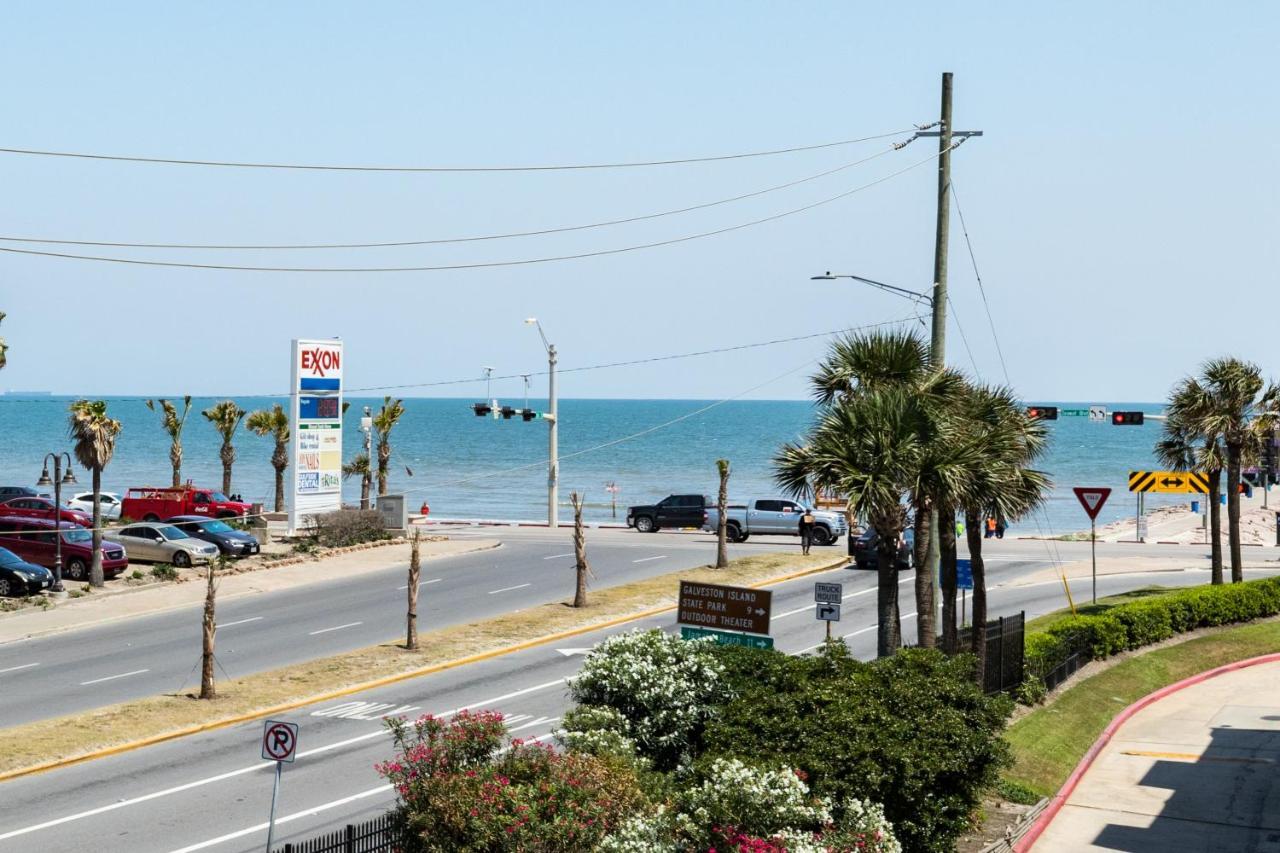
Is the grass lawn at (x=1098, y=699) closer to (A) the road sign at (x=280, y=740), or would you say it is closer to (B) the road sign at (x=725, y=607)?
(B) the road sign at (x=725, y=607)

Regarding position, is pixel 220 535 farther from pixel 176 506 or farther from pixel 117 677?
pixel 117 677

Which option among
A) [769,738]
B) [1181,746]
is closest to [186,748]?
[769,738]

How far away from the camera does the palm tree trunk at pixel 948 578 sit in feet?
86.6

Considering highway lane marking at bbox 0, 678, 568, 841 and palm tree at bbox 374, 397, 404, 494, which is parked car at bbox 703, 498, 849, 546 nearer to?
palm tree at bbox 374, 397, 404, 494

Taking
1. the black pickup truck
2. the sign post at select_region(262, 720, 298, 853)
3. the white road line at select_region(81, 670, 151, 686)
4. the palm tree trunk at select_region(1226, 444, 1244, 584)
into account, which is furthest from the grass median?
the black pickup truck

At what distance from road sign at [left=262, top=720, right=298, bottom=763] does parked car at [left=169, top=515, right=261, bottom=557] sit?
1308 inches

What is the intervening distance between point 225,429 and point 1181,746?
60722 millimetres

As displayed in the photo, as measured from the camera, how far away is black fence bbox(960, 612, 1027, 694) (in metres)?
26.2

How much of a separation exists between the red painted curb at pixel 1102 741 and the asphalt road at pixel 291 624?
17.5 meters

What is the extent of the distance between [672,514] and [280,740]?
1806 inches

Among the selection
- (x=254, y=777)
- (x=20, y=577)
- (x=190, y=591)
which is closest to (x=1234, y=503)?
(x=254, y=777)

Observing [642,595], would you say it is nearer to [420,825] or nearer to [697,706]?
[697,706]

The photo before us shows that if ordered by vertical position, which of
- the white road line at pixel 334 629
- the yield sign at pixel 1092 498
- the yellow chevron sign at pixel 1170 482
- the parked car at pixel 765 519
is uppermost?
the yellow chevron sign at pixel 1170 482

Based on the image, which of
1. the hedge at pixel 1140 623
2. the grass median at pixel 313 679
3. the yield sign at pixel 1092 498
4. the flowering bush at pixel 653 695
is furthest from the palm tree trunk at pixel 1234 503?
the flowering bush at pixel 653 695
